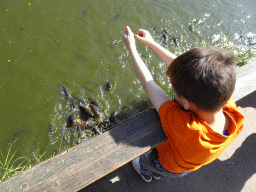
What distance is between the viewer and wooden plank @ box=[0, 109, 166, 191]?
170 centimetres

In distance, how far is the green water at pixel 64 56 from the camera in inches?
153

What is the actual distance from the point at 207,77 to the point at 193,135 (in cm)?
50

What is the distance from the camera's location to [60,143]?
3.70m

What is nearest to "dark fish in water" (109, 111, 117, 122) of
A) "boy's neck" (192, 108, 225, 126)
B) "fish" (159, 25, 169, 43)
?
"boy's neck" (192, 108, 225, 126)

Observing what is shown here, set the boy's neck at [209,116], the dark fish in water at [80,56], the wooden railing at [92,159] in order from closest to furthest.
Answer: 1. the boy's neck at [209,116]
2. the wooden railing at [92,159]
3. the dark fish in water at [80,56]

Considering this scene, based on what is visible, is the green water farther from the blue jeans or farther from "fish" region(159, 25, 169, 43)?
the blue jeans

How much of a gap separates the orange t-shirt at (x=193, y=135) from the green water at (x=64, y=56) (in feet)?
9.02

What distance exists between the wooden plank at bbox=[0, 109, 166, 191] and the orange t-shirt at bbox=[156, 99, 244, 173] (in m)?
0.41

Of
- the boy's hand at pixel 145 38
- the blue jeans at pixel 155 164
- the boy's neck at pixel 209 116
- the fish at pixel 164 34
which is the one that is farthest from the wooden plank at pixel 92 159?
the fish at pixel 164 34

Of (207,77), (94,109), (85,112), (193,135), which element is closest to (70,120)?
(85,112)

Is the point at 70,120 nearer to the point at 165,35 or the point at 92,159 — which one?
the point at 92,159

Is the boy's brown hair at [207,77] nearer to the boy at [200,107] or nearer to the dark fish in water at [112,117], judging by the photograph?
the boy at [200,107]

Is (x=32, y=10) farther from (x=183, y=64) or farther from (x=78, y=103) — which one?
(x=183, y=64)

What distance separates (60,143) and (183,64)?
10.8ft
